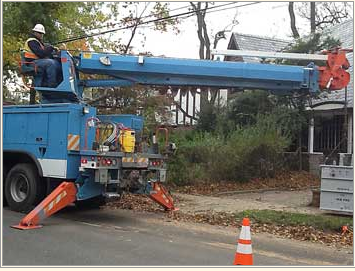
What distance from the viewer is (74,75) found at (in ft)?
35.3

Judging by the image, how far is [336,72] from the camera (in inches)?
406

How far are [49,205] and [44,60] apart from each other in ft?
10.6

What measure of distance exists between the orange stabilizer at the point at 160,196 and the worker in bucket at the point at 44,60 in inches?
124

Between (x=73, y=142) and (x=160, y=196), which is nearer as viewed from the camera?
(x=73, y=142)

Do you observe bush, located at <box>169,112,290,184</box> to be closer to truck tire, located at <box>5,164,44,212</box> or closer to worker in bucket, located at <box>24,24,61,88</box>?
truck tire, located at <box>5,164,44,212</box>

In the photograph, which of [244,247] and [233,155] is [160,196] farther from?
[233,155]

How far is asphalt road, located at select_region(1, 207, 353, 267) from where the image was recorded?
6.96 m

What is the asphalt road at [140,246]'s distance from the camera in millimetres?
6965

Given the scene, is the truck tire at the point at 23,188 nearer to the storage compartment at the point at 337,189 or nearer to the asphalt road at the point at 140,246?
the asphalt road at the point at 140,246

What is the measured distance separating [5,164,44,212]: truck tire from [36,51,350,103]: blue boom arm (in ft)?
5.82

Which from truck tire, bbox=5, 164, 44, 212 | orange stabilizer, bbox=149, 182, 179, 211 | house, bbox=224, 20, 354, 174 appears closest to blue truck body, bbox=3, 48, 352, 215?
truck tire, bbox=5, 164, 44, 212

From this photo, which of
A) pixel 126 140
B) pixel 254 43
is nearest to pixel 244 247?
pixel 126 140

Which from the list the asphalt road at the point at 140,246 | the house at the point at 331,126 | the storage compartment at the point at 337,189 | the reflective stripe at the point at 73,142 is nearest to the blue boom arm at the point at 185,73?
the reflective stripe at the point at 73,142

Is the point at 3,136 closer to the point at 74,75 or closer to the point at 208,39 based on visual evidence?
the point at 74,75
